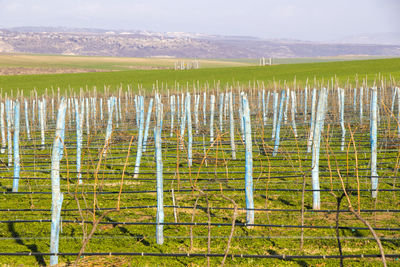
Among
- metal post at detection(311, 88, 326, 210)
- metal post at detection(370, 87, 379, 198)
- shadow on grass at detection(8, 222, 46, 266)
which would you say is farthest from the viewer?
metal post at detection(370, 87, 379, 198)

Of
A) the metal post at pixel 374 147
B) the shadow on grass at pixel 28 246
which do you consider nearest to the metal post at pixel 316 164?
the metal post at pixel 374 147

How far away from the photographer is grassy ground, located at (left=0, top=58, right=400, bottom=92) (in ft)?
139

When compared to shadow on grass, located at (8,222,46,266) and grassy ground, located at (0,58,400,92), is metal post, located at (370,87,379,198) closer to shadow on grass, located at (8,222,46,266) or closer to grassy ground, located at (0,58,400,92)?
shadow on grass, located at (8,222,46,266)

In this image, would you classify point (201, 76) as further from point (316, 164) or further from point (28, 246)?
point (28, 246)

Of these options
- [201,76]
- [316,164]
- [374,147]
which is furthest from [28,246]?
[201,76]

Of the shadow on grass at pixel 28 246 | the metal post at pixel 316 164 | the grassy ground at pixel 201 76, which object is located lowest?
the shadow on grass at pixel 28 246

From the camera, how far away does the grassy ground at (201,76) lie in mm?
42281

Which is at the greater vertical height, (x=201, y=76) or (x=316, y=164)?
(x=201, y=76)

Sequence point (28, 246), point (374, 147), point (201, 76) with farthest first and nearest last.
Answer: point (201, 76) < point (374, 147) < point (28, 246)

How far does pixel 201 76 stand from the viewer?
1901 inches

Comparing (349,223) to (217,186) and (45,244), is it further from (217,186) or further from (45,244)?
(45,244)

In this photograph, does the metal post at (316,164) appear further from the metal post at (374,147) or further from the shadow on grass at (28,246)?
the shadow on grass at (28,246)

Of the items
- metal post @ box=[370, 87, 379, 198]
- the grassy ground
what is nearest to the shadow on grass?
metal post @ box=[370, 87, 379, 198]

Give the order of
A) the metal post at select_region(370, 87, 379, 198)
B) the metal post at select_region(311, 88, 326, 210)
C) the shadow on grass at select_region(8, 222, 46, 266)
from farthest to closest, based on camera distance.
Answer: the metal post at select_region(370, 87, 379, 198), the metal post at select_region(311, 88, 326, 210), the shadow on grass at select_region(8, 222, 46, 266)
